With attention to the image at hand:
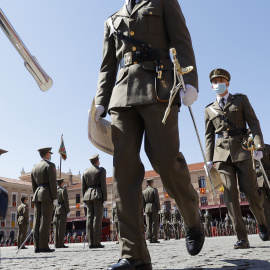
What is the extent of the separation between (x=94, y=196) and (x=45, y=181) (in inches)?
72.5

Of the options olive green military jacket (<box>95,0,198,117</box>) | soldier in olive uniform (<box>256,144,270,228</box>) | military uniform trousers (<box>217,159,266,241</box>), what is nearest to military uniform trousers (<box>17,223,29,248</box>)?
soldier in olive uniform (<box>256,144,270,228</box>)

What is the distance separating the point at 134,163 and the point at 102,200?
735 cm

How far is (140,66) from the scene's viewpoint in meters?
3.10

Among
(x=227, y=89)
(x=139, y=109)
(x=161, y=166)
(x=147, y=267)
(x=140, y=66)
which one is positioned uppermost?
(x=227, y=89)

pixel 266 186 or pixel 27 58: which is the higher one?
pixel 266 186

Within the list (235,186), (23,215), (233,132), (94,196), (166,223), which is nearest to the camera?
(235,186)

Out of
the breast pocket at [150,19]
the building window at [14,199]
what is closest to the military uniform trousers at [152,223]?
the breast pocket at [150,19]

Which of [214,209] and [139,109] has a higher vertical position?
[214,209]

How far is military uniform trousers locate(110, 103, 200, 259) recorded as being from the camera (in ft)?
9.30

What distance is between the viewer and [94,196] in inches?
391

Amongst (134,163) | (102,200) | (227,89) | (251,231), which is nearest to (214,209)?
(251,231)

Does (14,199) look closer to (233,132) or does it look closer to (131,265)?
(233,132)

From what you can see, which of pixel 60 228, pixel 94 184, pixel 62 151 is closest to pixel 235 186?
pixel 94 184

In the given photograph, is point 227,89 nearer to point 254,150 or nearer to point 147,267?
point 254,150
